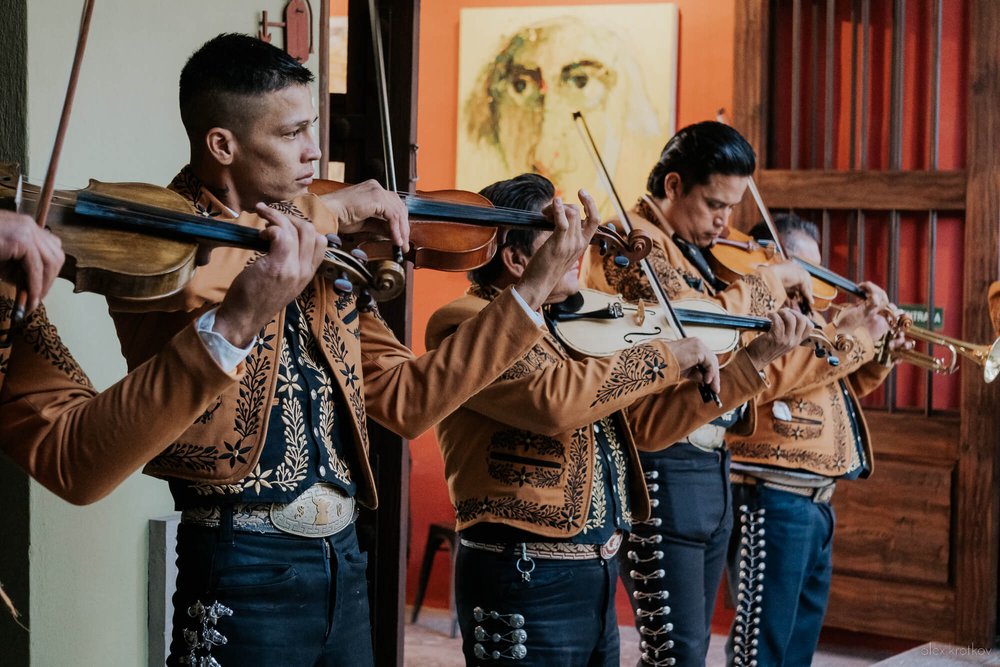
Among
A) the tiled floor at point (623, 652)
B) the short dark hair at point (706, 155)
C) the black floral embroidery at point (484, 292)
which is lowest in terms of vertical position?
the tiled floor at point (623, 652)

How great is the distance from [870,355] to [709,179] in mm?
650

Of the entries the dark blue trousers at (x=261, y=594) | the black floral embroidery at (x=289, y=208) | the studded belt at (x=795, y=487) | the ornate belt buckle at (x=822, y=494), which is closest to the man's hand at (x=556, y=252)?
the black floral embroidery at (x=289, y=208)

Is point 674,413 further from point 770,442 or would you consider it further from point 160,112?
point 160,112

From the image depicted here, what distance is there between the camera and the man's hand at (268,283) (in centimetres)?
134

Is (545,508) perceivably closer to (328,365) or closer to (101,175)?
(328,365)

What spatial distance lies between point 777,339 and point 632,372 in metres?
0.43

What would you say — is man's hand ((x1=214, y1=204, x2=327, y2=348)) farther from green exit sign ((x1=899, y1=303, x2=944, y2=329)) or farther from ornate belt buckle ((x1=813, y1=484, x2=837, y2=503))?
green exit sign ((x1=899, y1=303, x2=944, y2=329))

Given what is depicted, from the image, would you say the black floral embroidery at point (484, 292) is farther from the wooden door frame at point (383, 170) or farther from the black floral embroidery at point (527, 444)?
the wooden door frame at point (383, 170)

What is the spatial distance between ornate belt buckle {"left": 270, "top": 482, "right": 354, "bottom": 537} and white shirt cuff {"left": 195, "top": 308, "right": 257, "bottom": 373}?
253mm

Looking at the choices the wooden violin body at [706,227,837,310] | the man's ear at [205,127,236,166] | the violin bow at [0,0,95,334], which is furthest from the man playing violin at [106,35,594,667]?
the wooden violin body at [706,227,837,310]

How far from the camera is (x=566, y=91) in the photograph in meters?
4.44

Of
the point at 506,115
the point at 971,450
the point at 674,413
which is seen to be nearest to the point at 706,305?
the point at 674,413

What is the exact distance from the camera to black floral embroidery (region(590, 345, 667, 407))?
2070mm

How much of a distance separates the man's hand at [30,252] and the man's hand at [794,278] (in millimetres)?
2018
